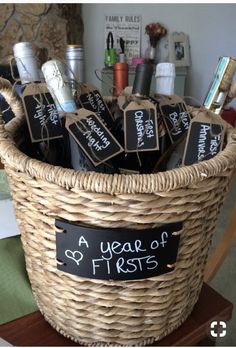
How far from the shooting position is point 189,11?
9.39 ft

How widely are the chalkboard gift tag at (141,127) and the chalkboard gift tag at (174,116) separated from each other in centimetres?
7


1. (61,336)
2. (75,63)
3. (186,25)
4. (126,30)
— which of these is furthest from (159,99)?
(186,25)

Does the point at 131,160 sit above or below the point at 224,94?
below

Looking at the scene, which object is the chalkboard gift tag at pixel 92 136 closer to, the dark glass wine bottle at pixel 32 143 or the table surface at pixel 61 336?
the dark glass wine bottle at pixel 32 143

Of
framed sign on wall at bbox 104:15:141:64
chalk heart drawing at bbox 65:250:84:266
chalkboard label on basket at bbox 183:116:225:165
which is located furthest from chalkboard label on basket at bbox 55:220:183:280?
framed sign on wall at bbox 104:15:141:64

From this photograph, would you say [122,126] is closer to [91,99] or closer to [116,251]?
A: [91,99]

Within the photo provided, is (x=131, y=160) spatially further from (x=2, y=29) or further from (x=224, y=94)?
(x=2, y=29)

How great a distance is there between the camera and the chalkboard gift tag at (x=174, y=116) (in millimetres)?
517

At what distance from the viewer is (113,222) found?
0.35 meters

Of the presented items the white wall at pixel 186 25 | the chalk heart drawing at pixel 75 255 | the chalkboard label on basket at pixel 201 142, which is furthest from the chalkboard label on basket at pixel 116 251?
the white wall at pixel 186 25

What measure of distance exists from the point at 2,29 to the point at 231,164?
8.24 feet

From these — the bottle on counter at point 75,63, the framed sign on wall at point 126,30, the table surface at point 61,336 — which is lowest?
the table surface at point 61,336

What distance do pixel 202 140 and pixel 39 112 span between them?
0.22m

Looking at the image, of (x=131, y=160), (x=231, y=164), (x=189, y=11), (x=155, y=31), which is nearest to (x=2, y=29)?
(x=155, y=31)
